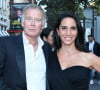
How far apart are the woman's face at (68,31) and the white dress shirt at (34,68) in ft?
1.62

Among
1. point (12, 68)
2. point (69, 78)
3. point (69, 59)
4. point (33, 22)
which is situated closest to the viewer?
point (12, 68)

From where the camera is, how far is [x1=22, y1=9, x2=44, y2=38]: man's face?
4.09m

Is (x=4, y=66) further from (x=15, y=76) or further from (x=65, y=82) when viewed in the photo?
(x=65, y=82)

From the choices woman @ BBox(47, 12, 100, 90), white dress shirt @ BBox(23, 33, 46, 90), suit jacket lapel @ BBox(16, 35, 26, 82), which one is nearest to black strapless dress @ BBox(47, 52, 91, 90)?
woman @ BBox(47, 12, 100, 90)

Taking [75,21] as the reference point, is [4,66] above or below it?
below

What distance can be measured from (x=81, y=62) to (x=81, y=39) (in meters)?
0.26

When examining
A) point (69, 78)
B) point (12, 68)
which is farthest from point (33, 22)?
point (69, 78)

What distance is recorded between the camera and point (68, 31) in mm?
4555

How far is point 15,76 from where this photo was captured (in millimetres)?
3977

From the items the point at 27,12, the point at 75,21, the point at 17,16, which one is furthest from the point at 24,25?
the point at 17,16

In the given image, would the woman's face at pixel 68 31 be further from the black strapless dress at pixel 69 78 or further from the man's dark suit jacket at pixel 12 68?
the man's dark suit jacket at pixel 12 68

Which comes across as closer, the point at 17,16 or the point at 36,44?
the point at 36,44

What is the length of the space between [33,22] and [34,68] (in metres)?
0.43

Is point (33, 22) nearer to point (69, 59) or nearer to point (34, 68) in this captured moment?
point (34, 68)
